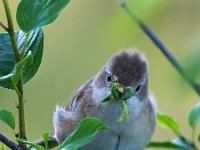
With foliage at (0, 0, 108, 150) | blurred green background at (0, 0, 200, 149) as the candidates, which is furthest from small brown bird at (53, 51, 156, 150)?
foliage at (0, 0, 108, 150)

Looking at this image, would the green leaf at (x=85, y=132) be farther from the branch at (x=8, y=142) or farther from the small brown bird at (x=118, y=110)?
the small brown bird at (x=118, y=110)

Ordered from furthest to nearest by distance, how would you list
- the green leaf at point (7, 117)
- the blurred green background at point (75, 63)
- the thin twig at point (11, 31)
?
1. the blurred green background at point (75, 63)
2. the green leaf at point (7, 117)
3. the thin twig at point (11, 31)

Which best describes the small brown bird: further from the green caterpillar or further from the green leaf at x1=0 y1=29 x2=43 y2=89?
the green leaf at x1=0 y1=29 x2=43 y2=89

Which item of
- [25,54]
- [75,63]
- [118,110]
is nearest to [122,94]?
[118,110]

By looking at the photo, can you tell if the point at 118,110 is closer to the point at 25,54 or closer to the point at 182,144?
the point at 182,144

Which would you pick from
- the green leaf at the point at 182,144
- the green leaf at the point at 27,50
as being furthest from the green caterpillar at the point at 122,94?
the green leaf at the point at 27,50

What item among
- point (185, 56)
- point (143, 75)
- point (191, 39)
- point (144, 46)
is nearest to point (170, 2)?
point (191, 39)

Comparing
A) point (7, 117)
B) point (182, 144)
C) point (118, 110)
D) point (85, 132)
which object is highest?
point (7, 117)
